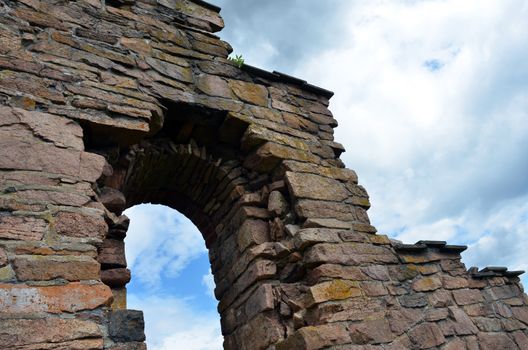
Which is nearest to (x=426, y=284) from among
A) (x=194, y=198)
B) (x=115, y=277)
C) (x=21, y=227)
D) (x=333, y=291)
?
(x=333, y=291)

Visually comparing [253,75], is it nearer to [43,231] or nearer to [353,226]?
[353,226]

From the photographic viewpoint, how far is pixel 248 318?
326cm

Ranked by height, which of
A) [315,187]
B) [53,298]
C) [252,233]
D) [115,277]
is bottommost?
[53,298]

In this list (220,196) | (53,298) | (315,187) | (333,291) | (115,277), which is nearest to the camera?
(53,298)

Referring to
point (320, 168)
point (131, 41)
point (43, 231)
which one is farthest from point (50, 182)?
point (320, 168)

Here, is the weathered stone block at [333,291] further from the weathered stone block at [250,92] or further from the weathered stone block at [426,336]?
the weathered stone block at [250,92]

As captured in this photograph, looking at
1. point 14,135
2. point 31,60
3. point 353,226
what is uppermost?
point 31,60

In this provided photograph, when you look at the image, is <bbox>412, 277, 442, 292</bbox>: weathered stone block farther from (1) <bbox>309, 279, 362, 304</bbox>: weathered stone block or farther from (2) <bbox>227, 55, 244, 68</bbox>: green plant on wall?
(2) <bbox>227, 55, 244, 68</bbox>: green plant on wall

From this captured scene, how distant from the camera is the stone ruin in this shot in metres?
2.15

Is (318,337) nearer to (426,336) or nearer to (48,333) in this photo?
(426,336)

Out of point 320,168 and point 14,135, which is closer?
point 14,135

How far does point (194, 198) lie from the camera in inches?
158

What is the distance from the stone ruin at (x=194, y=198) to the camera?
7.06ft

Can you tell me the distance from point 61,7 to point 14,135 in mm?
1429
